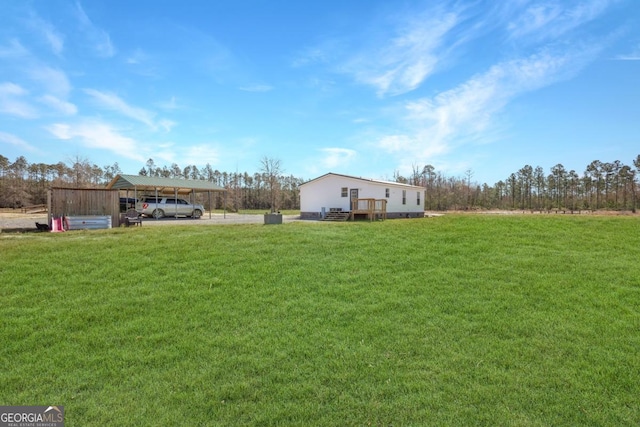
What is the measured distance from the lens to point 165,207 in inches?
790

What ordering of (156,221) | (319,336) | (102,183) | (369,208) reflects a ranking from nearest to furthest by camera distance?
(319,336) → (156,221) → (369,208) → (102,183)

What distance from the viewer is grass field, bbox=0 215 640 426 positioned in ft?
9.46

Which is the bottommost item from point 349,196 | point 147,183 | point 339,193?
point 349,196

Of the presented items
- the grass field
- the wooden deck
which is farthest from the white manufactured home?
the grass field

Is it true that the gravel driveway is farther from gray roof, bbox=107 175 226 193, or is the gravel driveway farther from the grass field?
the grass field

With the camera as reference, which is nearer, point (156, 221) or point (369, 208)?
point (156, 221)

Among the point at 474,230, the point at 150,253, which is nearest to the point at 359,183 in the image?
the point at 474,230

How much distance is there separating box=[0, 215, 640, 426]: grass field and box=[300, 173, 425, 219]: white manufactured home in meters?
13.9

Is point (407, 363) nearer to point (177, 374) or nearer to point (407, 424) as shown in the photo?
point (407, 424)

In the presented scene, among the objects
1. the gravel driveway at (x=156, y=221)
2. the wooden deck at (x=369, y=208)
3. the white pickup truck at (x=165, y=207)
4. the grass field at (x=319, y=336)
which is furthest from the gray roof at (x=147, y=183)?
the grass field at (x=319, y=336)

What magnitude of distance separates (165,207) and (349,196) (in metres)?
11.7

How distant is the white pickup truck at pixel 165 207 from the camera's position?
19516 millimetres

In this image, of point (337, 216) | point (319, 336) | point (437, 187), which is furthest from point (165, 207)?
point (437, 187)

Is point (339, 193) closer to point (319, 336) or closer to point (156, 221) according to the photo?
point (156, 221)
